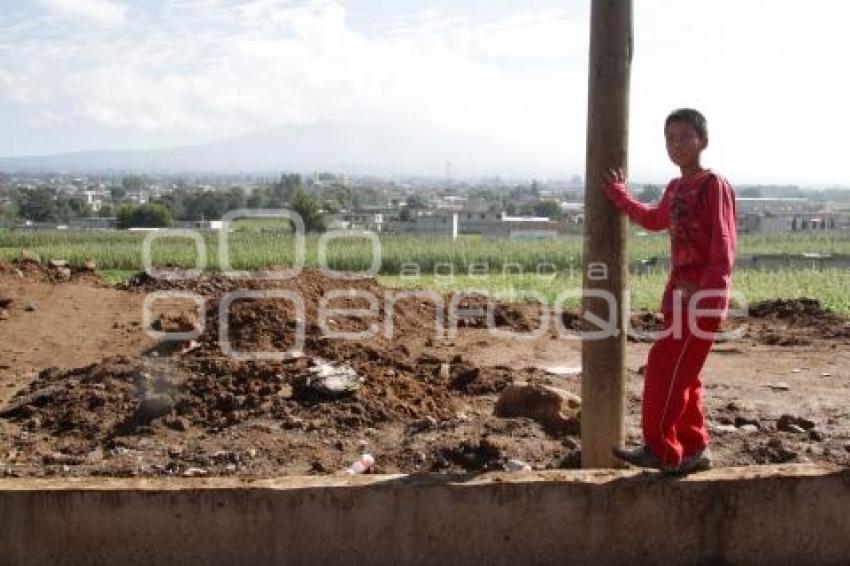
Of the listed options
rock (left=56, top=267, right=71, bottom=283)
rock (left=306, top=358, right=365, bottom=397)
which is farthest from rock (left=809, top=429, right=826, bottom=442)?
rock (left=56, top=267, right=71, bottom=283)

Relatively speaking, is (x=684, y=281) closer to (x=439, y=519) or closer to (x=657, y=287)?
(x=439, y=519)

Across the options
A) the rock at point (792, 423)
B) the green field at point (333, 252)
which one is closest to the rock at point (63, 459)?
the rock at point (792, 423)

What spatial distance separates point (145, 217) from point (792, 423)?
186ft

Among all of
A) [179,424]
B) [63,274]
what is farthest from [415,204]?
[179,424]

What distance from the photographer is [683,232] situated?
4.02 meters

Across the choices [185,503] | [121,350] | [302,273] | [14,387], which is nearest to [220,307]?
[121,350]

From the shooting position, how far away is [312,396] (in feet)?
21.3

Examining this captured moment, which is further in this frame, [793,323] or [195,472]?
[793,323]

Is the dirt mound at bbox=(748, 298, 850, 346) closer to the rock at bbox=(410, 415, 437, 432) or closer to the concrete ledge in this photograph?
the rock at bbox=(410, 415, 437, 432)

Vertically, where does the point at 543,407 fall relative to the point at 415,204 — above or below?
above

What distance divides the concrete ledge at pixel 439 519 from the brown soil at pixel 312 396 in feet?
3.61

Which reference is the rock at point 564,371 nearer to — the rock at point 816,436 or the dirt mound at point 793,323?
the rock at point 816,436

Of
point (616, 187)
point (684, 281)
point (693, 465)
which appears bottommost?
point (693, 465)

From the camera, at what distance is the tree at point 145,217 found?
2301 inches
